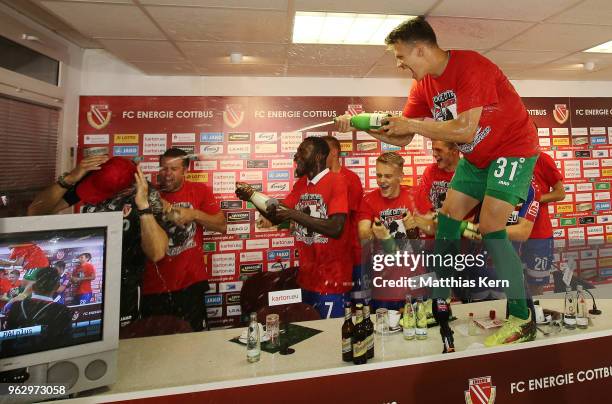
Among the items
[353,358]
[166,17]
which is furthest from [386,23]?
[353,358]

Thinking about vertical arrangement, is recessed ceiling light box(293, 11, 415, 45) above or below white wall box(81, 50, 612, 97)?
above

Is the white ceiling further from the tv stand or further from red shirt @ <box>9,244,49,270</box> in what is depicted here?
the tv stand

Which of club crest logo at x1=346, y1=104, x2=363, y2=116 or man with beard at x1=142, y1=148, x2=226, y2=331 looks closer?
man with beard at x1=142, y1=148, x2=226, y2=331

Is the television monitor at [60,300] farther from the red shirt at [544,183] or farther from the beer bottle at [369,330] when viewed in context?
the red shirt at [544,183]

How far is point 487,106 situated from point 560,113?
7.36 feet

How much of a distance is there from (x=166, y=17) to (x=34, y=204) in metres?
1.29

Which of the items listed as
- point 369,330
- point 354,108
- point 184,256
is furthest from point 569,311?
point 184,256

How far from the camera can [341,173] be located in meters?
2.33

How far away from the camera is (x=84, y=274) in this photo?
0.92 metres

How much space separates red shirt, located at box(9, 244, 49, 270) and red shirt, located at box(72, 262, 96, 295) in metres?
0.07

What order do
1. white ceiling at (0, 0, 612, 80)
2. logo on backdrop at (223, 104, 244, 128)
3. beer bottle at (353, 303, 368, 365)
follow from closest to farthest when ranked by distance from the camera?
beer bottle at (353, 303, 368, 365) → white ceiling at (0, 0, 612, 80) → logo on backdrop at (223, 104, 244, 128)

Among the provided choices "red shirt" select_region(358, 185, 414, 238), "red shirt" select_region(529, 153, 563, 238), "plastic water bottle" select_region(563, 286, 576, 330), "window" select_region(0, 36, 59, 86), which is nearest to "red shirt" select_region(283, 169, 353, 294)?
"red shirt" select_region(358, 185, 414, 238)

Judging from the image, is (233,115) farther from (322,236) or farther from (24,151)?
(24,151)

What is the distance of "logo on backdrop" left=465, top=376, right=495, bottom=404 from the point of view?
1.13m
